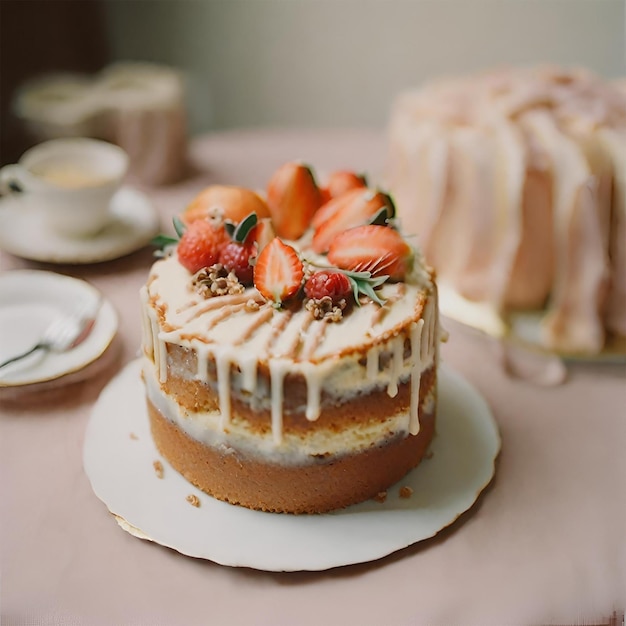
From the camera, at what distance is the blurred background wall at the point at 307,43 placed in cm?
325

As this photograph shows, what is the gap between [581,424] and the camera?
1.71 metres

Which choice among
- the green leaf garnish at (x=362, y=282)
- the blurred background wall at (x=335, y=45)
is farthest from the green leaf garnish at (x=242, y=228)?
the blurred background wall at (x=335, y=45)

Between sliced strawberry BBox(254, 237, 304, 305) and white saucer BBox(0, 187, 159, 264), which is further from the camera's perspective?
white saucer BBox(0, 187, 159, 264)

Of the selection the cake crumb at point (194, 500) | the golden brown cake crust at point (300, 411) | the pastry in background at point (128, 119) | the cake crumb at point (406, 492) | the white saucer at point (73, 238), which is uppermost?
the pastry in background at point (128, 119)

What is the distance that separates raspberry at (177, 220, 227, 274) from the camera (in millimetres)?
1490

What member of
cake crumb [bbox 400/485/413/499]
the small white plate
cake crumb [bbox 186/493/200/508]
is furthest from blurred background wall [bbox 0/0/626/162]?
cake crumb [bbox 400/485/413/499]

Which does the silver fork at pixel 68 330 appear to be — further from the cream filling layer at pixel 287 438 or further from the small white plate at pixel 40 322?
the cream filling layer at pixel 287 438

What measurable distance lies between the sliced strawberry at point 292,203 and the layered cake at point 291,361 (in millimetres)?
127

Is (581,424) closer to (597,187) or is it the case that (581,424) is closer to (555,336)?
(555,336)

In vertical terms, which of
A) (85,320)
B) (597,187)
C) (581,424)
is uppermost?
(597,187)

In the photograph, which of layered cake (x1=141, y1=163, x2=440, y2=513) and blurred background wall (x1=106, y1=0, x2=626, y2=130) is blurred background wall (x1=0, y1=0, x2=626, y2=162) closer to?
blurred background wall (x1=106, y1=0, x2=626, y2=130)

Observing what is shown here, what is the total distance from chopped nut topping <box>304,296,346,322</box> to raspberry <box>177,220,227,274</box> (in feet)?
0.73

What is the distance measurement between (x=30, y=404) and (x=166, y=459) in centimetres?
38

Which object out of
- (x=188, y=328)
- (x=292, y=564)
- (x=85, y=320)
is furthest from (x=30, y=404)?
(x=292, y=564)
